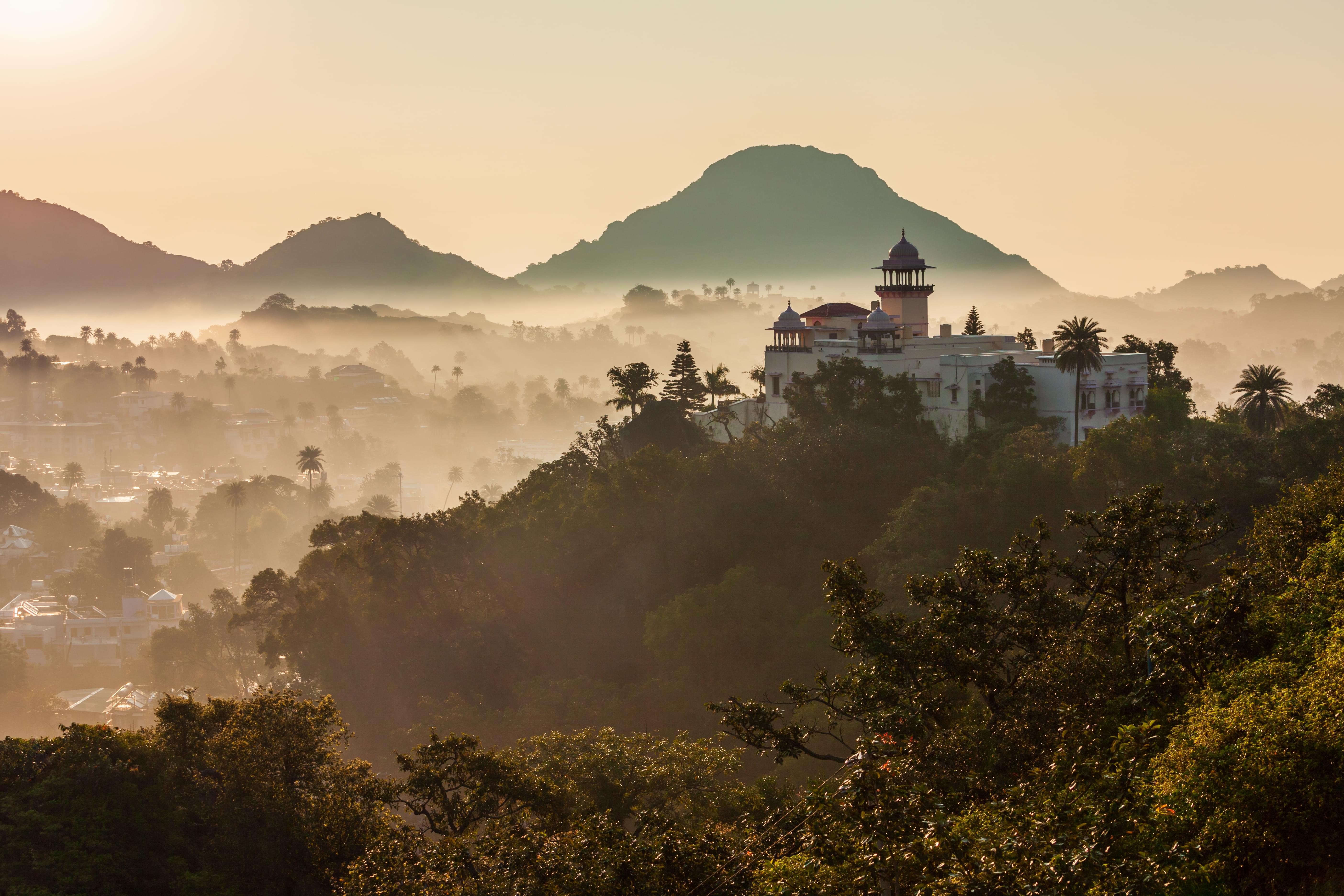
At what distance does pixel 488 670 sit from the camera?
39.2 m

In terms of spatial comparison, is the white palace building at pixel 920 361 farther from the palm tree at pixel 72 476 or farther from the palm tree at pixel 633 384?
the palm tree at pixel 72 476

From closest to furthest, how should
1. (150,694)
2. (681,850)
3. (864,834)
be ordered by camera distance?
1. (864,834)
2. (681,850)
3. (150,694)

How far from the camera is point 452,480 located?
152 m

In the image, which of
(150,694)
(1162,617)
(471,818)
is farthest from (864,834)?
(150,694)

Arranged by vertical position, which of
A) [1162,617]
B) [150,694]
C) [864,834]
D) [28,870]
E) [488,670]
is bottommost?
[150,694]

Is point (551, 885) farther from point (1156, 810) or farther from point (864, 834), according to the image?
point (1156, 810)

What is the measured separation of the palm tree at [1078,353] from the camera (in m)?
35.7

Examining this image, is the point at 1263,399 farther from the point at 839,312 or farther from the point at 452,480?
the point at 452,480

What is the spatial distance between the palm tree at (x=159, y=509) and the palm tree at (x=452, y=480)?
113ft

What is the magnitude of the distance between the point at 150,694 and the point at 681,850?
222 ft

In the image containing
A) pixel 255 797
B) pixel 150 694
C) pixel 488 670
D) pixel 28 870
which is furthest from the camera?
pixel 150 694

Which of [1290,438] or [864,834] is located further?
[1290,438]

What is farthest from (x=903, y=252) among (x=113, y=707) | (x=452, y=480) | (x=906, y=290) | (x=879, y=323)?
(x=452, y=480)

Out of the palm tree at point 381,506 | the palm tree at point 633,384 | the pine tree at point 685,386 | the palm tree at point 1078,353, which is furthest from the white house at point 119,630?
the palm tree at point 1078,353
